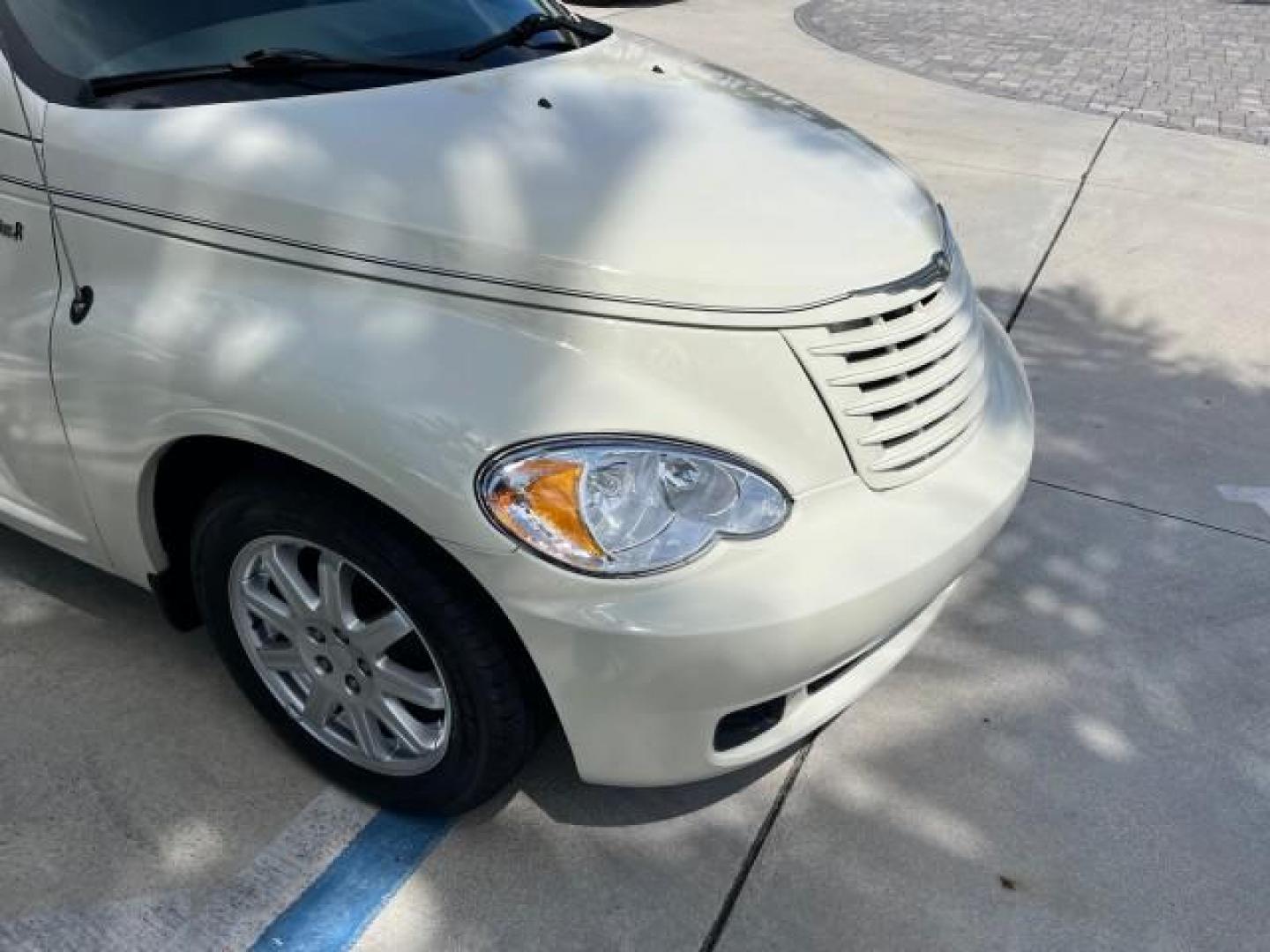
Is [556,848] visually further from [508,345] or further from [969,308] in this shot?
[969,308]

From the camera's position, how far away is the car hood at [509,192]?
2041 millimetres

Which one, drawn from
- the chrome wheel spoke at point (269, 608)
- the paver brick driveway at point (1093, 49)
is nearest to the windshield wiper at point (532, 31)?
the chrome wheel spoke at point (269, 608)

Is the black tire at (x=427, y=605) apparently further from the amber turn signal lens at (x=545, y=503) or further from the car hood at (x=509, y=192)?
the car hood at (x=509, y=192)

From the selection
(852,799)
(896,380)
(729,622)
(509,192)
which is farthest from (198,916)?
(896,380)

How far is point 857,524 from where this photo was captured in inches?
80.5

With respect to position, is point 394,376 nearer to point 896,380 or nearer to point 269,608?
point 269,608

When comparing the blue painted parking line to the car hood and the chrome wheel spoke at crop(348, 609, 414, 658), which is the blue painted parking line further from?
the car hood

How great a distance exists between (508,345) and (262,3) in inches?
44.7

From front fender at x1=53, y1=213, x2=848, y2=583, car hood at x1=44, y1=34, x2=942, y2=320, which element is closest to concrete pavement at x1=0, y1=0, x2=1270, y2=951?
front fender at x1=53, y1=213, x2=848, y2=583

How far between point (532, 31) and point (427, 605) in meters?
1.67

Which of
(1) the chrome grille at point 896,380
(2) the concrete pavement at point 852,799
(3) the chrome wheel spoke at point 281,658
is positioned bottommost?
(2) the concrete pavement at point 852,799

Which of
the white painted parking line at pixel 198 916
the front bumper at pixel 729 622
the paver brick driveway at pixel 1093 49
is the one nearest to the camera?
the front bumper at pixel 729 622

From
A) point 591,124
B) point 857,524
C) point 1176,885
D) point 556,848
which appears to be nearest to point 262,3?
point 591,124

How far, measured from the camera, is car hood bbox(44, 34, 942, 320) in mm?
2041
